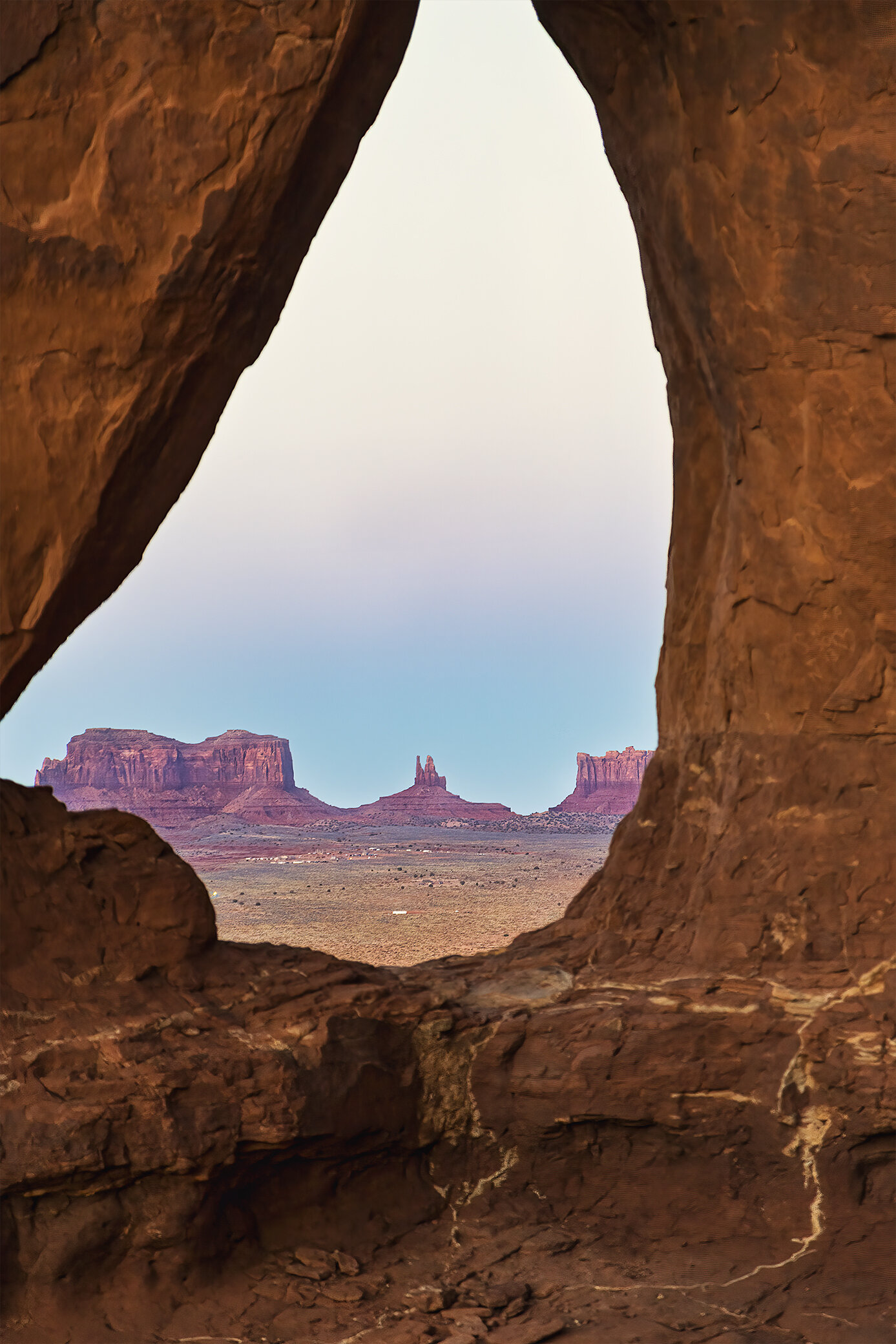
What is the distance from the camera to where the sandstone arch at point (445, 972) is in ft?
15.0

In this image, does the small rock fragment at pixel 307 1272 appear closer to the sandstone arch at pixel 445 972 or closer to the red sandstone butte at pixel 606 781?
the sandstone arch at pixel 445 972

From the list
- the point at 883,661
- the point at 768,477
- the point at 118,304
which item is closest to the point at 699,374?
the point at 768,477

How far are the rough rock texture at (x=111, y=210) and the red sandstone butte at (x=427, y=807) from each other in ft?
202

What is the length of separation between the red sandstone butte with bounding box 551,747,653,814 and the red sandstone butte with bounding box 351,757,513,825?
15.5 feet

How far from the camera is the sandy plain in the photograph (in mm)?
20578

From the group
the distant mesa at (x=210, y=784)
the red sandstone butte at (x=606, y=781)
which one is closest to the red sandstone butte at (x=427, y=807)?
the distant mesa at (x=210, y=784)

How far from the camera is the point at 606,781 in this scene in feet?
231

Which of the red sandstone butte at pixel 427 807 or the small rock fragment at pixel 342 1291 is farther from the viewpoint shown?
the red sandstone butte at pixel 427 807

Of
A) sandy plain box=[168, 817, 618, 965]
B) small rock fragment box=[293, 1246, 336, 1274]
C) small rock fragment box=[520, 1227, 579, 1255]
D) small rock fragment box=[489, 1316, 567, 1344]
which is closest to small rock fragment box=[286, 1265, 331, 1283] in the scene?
small rock fragment box=[293, 1246, 336, 1274]

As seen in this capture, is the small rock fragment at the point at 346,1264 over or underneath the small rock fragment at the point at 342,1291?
over

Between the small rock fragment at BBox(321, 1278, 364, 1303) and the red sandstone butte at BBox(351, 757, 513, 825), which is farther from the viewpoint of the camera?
the red sandstone butte at BBox(351, 757, 513, 825)

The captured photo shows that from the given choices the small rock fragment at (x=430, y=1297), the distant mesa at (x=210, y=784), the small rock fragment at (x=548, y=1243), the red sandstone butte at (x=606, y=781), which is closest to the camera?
the small rock fragment at (x=430, y=1297)

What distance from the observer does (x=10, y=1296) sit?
423 cm

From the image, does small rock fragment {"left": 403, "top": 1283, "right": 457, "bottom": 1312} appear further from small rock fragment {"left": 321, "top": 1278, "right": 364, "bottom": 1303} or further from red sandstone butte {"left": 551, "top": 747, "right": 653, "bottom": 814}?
red sandstone butte {"left": 551, "top": 747, "right": 653, "bottom": 814}
